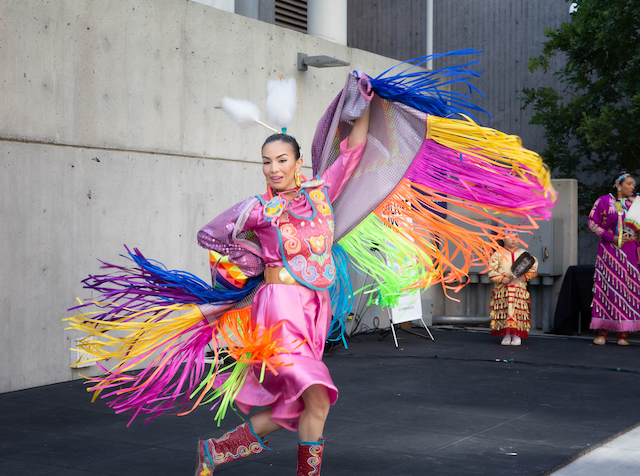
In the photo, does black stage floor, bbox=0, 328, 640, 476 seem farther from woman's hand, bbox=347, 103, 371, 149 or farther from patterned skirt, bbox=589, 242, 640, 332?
woman's hand, bbox=347, 103, 371, 149

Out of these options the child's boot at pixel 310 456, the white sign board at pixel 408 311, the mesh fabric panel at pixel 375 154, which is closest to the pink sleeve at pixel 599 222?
the white sign board at pixel 408 311

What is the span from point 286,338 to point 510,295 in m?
5.07

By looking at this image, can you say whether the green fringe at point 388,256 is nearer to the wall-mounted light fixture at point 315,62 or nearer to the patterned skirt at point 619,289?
the wall-mounted light fixture at point 315,62

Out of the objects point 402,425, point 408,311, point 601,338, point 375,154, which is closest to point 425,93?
point 375,154

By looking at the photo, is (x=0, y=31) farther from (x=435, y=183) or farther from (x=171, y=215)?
(x=435, y=183)

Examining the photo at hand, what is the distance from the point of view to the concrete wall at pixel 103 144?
16.3 feet

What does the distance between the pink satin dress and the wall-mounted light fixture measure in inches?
182

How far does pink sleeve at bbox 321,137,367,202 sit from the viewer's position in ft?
9.95

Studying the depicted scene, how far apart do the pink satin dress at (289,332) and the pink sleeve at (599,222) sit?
5268 mm

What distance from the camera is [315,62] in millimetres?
7258

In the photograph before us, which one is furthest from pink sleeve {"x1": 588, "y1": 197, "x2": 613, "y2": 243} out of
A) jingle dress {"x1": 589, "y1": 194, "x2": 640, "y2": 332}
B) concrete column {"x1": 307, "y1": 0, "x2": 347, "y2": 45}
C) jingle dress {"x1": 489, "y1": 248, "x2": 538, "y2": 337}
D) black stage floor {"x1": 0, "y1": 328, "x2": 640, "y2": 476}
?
concrete column {"x1": 307, "y1": 0, "x2": 347, "y2": 45}

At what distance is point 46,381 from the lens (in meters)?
5.20

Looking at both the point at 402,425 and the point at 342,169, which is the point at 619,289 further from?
the point at 342,169

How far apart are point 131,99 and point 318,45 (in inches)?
97.5
